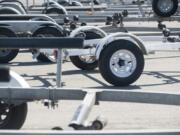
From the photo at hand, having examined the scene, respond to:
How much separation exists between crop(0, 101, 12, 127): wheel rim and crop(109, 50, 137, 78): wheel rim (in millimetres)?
5240

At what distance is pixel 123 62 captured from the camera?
10438mm

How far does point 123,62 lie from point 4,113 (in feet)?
18.0

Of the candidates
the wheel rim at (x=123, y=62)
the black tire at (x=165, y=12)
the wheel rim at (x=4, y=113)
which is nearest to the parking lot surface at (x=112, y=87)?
the wheel rim at (x=123, y=62)

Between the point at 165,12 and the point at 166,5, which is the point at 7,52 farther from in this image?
the point at 166,5

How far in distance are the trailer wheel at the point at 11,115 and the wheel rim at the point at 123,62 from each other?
512cm

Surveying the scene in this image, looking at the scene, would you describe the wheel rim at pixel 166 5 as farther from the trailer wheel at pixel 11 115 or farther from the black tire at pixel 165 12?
the trailer wheel at pixel 11 115

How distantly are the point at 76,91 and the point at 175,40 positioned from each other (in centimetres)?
839

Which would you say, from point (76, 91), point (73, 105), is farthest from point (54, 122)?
point (76, 91)

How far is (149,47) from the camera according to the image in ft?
38.0

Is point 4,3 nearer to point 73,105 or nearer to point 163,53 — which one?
point 163,53

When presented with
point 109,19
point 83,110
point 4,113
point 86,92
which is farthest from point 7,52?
point 83,110

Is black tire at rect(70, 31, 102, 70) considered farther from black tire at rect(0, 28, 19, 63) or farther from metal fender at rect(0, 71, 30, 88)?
metal fender at rect(0, 71, 30, 88)

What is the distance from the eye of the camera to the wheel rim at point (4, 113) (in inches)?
198

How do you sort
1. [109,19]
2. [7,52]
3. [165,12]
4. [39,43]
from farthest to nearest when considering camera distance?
[165,12] → [109,19] → [7,52] → [39,43]
